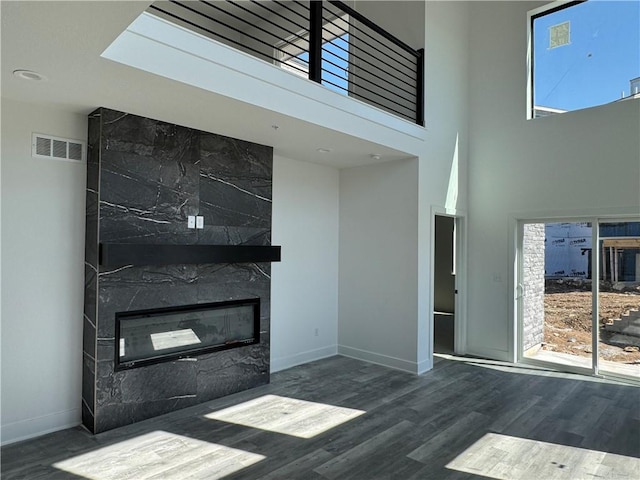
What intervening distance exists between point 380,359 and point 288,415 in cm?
193

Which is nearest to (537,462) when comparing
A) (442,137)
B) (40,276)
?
(442,137)

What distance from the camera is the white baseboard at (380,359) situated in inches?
196

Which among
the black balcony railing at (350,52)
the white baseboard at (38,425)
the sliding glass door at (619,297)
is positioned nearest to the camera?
the white baseboard at (38,425)

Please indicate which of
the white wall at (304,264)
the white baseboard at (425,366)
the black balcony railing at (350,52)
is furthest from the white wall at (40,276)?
the white baseboard at (425,366)

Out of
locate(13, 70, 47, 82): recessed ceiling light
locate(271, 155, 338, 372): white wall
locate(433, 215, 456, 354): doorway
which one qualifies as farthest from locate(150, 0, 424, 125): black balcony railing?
locate(433, 215, 456, 354): doorway

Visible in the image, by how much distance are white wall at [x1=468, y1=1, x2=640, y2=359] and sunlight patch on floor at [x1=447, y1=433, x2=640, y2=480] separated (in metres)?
2.46

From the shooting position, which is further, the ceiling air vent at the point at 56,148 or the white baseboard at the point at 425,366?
the white baseboard at the point at 425,366

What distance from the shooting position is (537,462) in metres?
2.98

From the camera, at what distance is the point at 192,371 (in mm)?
3916

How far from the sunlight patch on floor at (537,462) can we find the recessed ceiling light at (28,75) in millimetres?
3957

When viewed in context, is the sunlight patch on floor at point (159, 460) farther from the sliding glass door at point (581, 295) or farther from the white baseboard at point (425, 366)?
the sliding glass door at point (581, 295)

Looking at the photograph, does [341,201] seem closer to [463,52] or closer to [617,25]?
Answer: [463,52]

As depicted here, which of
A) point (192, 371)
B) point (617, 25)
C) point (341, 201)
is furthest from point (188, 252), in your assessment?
point (617, 25)

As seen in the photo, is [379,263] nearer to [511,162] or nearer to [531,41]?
[511,162]
